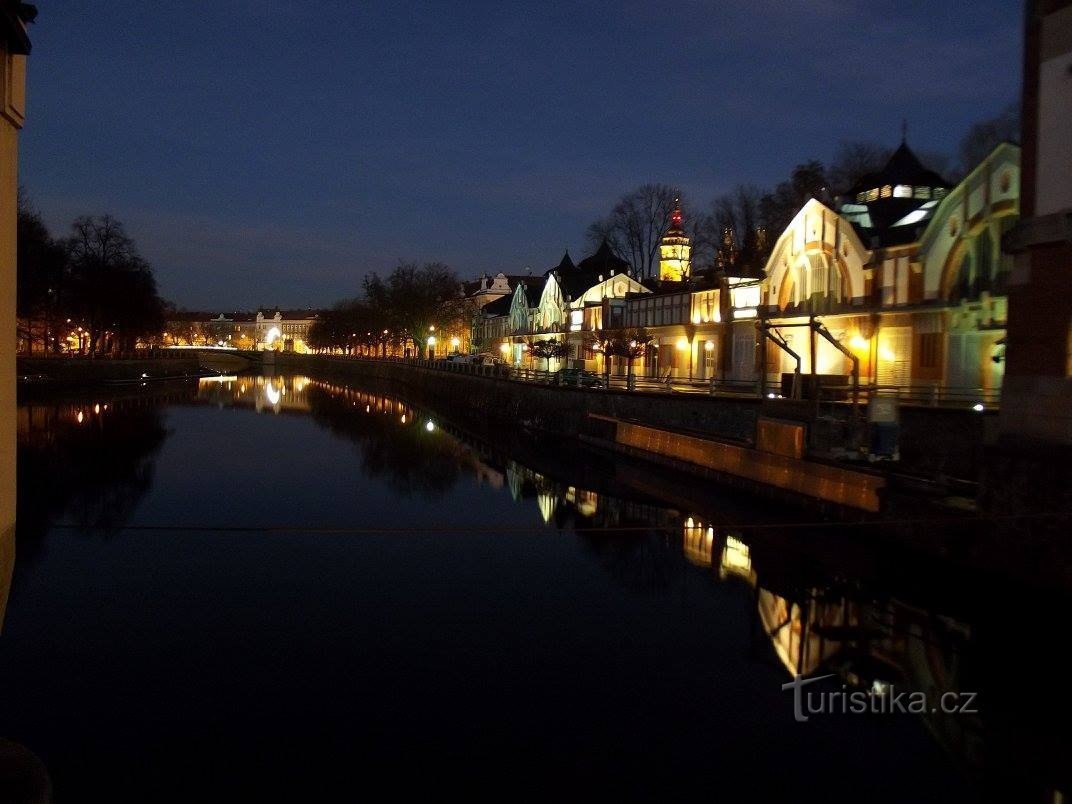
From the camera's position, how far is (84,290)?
64562 millimetres

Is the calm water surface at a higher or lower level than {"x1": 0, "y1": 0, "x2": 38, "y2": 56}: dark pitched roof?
lower

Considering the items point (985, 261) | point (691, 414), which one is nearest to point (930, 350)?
point (985, 261)

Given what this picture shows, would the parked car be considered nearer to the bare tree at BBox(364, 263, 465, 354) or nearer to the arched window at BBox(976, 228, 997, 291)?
the arched window at BBox(976, 228, 997, 291)

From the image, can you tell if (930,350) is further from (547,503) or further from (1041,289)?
(1041,289)

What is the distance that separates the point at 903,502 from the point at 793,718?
725cm

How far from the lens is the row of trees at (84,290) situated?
178ft

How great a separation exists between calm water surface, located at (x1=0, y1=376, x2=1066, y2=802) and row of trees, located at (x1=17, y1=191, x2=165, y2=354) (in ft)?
118

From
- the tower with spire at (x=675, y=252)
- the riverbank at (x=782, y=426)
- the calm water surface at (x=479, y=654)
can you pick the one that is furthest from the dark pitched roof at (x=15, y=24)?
the tower with spire at (x=675, y=252)

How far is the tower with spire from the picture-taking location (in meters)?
62.7

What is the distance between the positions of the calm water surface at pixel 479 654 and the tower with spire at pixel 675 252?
4054cm

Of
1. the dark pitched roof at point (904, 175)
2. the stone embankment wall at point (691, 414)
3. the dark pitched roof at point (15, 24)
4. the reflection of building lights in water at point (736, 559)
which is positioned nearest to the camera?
the dark pitched roof at point (15, 24)

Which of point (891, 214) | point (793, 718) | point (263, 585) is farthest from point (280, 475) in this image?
point (891, 214)

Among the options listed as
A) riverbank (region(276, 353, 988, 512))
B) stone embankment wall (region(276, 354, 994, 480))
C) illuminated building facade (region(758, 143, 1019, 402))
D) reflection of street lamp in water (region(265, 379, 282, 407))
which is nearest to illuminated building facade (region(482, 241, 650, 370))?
stone embankment wall (region(276, 354, 994, 480))

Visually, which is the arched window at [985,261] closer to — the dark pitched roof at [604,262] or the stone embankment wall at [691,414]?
the stone embankment wall at [691,414]
